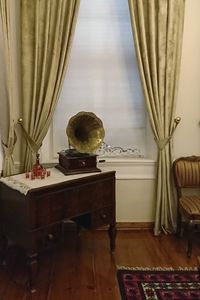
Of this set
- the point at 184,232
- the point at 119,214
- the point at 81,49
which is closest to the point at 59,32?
the point at 81,49

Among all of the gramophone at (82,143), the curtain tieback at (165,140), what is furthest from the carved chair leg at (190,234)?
the gramophone at (82,143)

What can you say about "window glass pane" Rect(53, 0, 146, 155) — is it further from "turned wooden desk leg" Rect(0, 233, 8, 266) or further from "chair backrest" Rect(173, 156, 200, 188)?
"turned wooden desk leg" Rect(0, 233, 8, 266)

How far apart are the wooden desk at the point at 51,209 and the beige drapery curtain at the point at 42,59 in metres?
0.67

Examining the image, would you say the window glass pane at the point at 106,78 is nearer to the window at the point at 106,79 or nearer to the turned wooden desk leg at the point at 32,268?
the window at the point at 106,79

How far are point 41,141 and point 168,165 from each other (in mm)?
1243

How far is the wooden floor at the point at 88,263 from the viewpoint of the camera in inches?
97.0

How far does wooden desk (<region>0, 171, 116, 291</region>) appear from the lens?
246 centimetres

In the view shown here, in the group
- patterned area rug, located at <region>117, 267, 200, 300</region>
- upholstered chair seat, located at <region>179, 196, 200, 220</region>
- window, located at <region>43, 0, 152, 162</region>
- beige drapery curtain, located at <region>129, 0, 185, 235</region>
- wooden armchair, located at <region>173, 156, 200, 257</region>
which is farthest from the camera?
window, located at <region>43, 0, 152, 162</region>

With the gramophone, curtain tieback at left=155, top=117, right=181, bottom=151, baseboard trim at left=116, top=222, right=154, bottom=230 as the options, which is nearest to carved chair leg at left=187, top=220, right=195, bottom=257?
baseboard trim at left=116, top=222, right=154, bottom=230

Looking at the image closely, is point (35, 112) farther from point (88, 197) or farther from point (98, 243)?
point (98, 243)

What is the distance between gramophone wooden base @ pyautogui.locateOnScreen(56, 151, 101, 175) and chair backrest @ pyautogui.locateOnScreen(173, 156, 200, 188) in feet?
2.89

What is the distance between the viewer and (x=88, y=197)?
111 inches

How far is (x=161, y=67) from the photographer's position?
10.6ft

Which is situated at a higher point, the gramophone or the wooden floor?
the gramophone
